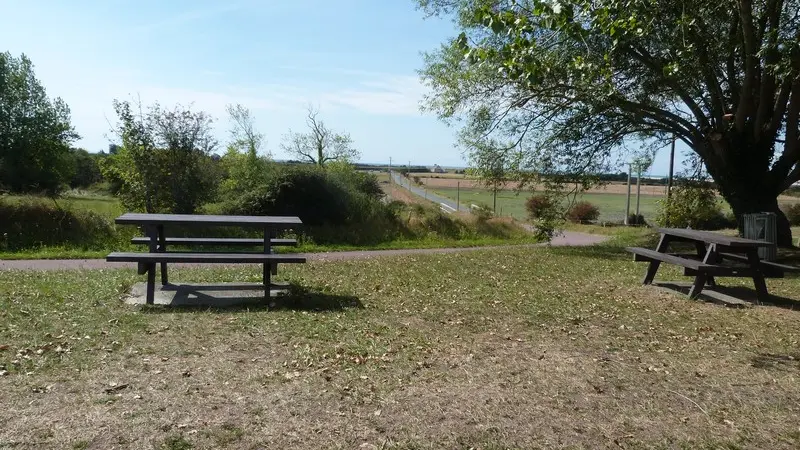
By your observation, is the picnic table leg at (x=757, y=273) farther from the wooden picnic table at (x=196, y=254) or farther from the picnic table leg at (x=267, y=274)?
the picnic table leg at (x=267, y=274)

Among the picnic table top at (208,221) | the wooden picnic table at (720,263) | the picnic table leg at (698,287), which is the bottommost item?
the picnic table leg at (698,287)

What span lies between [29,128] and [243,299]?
43.2 m

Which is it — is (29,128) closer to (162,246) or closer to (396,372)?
(162,246)

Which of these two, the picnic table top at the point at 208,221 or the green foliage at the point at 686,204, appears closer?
the picnic table top at the point at 208,221

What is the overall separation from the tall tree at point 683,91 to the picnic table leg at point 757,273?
154 inches

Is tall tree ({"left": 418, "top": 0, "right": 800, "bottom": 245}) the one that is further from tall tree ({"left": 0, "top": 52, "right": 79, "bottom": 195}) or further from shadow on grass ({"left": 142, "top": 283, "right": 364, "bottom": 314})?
tall tree ({"left": 0, "top": 52, "right": 79, "bottom": 195})

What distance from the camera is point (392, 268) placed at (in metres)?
11.6

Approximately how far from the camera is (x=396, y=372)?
4.72 m

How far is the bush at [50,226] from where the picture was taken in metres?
15.5

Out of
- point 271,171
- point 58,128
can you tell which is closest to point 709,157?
point 271,171

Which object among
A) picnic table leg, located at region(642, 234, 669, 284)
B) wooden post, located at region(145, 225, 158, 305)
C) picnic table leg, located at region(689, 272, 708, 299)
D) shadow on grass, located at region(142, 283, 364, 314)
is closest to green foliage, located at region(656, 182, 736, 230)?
picnic table leg, located at region(642, 234, 669, 284)

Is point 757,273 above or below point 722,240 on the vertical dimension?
below

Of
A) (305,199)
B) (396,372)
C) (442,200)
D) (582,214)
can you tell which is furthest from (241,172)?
(442,200)

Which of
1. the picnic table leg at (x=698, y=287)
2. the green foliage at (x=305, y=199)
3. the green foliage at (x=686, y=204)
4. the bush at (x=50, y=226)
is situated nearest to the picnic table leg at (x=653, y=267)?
the picnic table leg at (x=698, y=287)
